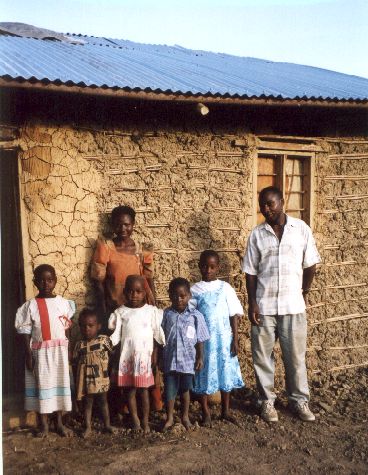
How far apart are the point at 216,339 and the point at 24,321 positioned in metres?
1.54

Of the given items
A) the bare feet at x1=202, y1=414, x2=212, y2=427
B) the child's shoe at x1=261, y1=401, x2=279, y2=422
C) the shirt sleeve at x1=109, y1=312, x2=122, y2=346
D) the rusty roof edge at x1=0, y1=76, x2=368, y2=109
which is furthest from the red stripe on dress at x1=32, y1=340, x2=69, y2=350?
the rusty roof edge at x1=0, y1=76, x2=368, y2=109

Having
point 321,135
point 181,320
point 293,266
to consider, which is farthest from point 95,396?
point 321,135

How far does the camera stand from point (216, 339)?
4.10 meters

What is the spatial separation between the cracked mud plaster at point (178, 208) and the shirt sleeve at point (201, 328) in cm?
62

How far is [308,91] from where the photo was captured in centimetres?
505

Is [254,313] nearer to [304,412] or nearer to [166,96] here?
[304,412]

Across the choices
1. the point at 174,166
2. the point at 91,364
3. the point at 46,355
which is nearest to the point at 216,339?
the point at 91,364

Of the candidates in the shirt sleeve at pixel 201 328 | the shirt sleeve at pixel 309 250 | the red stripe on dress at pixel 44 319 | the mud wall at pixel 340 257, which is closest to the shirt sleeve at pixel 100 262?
the red stripe on dress at pixel 44 319

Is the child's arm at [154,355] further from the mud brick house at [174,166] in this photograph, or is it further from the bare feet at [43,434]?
the bare feet at [43,434]

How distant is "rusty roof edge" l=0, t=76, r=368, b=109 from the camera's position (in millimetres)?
3590

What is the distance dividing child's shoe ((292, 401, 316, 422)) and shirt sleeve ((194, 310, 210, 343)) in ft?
3.49

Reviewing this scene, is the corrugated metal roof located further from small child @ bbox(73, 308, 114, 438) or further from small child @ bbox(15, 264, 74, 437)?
small child @ bbox(73, 308, 114, 438)

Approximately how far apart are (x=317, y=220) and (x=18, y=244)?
9.86 ft

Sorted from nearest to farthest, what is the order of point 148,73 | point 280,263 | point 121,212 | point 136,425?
1. point 136,425
2. point 121,212
3. point 280,263
4. point 148,73
